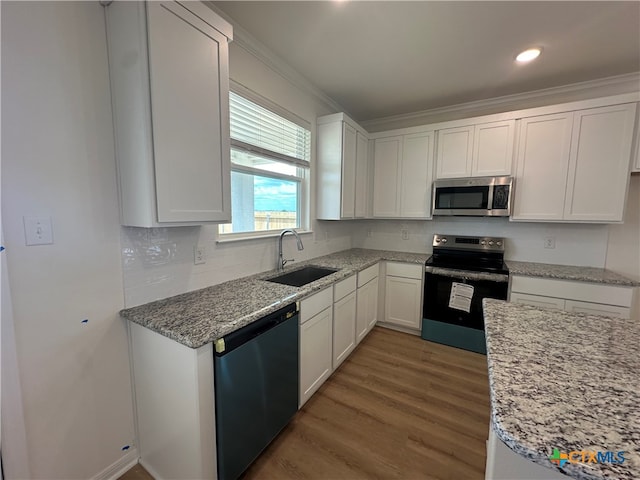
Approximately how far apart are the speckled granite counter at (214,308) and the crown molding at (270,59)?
1746 millimetres

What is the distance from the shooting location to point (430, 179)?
312cm

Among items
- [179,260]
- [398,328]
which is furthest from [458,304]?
[179,260]

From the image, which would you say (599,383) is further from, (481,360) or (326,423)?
(481,360)

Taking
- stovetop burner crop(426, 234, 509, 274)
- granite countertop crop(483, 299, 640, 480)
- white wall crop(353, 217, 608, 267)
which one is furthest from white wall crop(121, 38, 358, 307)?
granite countertop crop(483, 299, 640, 480)

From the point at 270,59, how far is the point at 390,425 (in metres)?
2.89

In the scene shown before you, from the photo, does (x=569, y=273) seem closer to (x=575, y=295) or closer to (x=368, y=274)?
(x=575, y=295)

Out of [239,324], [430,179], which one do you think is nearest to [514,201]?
[430,179]

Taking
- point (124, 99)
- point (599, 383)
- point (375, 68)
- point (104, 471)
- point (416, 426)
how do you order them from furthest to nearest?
point (375, 68)
point (416, 426)
point (104, 471)
point (124, 99)
point (599, 383)

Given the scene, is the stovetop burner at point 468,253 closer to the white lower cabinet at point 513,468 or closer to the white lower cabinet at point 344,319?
the white lower cabinet at point 344,319

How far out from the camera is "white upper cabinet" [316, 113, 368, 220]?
111 inches

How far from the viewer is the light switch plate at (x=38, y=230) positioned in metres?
1.10

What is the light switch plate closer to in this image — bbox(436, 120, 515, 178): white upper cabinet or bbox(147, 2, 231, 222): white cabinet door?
bbox(147, 2, 231, 222): white cabinet door

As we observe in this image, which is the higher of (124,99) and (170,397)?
(124,99)

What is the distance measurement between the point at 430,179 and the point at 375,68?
1.36 metres
